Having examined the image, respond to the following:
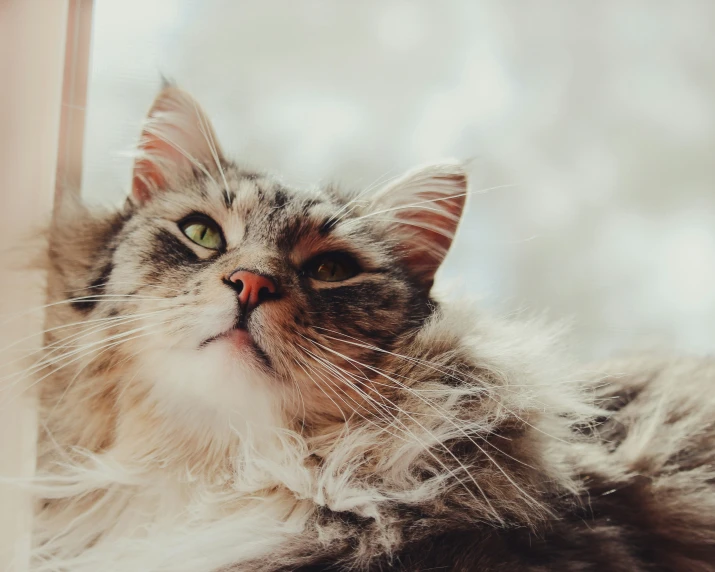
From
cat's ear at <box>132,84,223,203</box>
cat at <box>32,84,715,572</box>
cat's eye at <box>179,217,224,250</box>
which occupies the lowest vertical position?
cat at <box>32,84,715,572</box>

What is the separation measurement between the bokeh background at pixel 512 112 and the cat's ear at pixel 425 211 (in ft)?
0.43

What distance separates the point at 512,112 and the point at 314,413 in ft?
2.37

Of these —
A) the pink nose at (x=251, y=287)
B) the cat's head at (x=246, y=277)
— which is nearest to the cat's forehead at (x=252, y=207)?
the cat's head at (x=246, y=277)

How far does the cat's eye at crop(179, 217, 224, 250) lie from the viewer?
2.81 ft

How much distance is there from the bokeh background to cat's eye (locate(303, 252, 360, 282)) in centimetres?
24

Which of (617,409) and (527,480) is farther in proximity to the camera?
(617,409)

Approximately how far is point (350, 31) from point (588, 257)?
63 centimetres

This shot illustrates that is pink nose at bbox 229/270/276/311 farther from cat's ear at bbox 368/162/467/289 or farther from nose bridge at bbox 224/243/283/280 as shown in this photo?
cat's ear at bbox 368/162/467/289

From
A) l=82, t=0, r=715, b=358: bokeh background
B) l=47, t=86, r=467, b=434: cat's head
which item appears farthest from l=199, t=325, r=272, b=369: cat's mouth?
l=82, t=0, r=715, b=358: bokeh background

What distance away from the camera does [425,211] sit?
93cm

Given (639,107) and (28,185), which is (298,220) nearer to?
(28,185)

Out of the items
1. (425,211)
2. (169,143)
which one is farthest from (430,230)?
(169,143)

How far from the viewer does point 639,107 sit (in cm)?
Result: 115

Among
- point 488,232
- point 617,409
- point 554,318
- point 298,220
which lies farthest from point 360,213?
point 617,409
